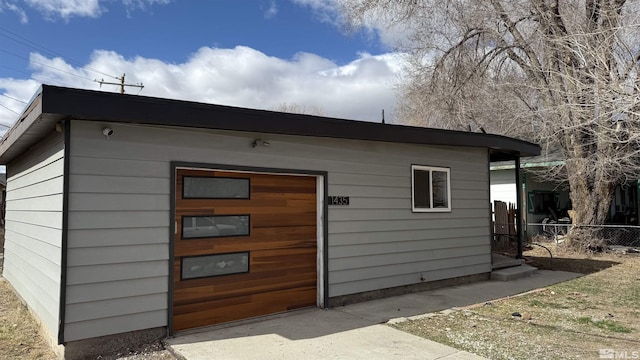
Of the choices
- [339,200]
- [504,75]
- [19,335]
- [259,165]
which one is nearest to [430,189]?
[339,200]

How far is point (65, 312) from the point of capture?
4254 mm

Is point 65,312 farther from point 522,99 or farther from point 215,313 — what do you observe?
point 522,99

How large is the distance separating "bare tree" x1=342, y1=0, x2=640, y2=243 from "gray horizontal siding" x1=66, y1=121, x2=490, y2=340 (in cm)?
339

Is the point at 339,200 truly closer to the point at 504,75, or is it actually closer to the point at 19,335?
the point at 19,335

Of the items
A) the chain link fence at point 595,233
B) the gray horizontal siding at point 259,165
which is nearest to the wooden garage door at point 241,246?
the gray horizontal siding at point 259,165

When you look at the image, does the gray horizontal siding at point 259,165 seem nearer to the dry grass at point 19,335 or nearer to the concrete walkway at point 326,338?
the concrete walkway at point 326,338

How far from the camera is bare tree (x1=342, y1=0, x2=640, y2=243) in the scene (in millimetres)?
11430

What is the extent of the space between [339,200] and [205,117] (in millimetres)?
2423

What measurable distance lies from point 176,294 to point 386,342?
7.88ft

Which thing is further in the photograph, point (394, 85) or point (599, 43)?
point (394, 85)

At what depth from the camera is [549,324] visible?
5539 millimetres

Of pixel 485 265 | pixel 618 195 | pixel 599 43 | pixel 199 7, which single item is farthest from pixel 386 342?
pixel 618 195

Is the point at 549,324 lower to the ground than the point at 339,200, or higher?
lower

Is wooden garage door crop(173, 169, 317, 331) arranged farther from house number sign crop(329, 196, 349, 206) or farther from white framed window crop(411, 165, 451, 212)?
white framed window crop(411, 165, 451, 212)
